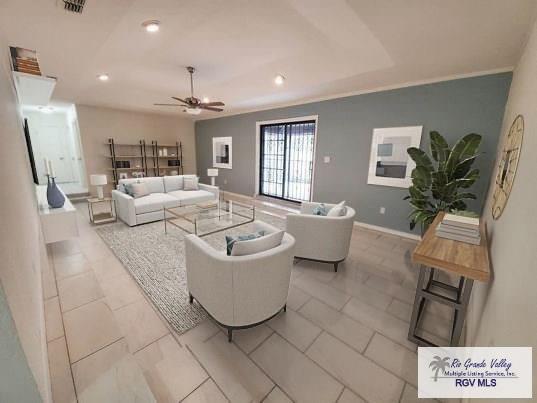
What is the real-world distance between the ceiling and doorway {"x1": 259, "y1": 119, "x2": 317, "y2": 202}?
1734mm

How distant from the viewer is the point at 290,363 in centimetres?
157

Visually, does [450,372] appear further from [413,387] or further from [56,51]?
[56,51]

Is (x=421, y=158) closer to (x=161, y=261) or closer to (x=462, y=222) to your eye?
(x=462, y=222)

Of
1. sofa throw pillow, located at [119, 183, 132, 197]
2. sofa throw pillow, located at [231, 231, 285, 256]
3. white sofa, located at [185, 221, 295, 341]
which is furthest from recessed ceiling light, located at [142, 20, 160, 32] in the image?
sofa throw pillow, located at [119, 183, 132, 197]

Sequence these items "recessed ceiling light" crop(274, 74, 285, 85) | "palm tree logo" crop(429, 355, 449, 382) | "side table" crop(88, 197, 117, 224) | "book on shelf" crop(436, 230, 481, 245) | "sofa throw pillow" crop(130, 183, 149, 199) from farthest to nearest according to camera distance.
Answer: "sofa throw pillow" crop(130, 183, 149, 199) → "side table" crop(88, 197, 117, 224) → "recessed ceiling light" crop(274, 74, 285, 85) → "book on shelf" crop(436, 230, 481, 245) → "palm tree logo" crop(429, 355, 449, 382)

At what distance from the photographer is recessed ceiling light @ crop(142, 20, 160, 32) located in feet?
6.40

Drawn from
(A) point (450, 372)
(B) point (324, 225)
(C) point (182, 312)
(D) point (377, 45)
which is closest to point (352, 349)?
(A) point (450, 372)

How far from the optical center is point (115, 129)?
6199 millimetres

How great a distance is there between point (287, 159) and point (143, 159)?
14.7ft

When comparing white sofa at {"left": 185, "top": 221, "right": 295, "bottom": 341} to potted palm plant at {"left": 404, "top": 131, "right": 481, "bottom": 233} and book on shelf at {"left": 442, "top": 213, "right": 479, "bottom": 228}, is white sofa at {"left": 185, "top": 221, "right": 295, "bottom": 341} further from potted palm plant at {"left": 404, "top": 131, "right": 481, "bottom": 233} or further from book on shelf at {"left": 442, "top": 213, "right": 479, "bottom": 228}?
potted palm plant at {"left": 404, "top": 131, "right": 481, "bottom": 233}

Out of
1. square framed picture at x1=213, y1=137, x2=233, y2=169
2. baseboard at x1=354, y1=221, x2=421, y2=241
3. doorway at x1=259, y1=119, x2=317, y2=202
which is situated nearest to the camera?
baseboard at x1=354, y1=221, x2=421, y2=241

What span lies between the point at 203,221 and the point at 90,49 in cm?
277

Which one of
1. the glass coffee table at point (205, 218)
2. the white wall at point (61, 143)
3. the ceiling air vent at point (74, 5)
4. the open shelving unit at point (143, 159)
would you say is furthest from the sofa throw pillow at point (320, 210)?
the white wall at point (61, 143)

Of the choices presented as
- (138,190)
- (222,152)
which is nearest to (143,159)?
(222,152)
